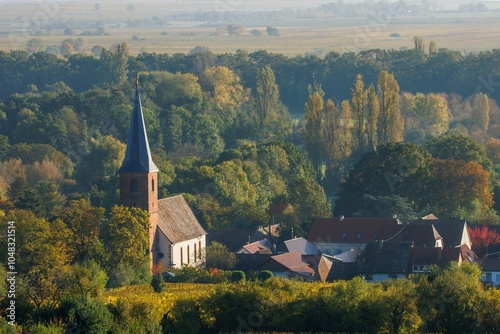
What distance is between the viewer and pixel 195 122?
356 feet

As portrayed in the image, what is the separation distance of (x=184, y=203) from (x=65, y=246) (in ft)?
33.5

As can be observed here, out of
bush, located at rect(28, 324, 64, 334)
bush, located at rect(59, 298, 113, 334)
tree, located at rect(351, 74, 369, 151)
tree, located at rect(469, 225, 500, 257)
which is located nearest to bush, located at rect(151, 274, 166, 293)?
bush, located at rect(59, 298, 113, 334)

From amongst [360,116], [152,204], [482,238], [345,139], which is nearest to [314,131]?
[345,139]

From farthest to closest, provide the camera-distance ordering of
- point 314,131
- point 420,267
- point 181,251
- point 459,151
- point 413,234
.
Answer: point 314,131, point 459,151, point 413,234, point 181,251, point 420,267

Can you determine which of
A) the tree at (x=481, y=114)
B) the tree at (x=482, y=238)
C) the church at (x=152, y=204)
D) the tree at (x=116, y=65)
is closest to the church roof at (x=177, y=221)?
the church at (x=152, y=204)

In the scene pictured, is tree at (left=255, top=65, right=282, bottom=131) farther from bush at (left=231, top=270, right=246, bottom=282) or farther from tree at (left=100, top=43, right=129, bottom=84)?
bush at (left=231, top=270, right=246, bottom=282)

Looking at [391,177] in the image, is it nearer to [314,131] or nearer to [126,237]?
[314,131]

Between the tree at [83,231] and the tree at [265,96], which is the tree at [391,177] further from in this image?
the tree at [265,96]

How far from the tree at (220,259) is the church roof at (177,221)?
1.20 m

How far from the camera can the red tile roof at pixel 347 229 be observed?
73.1 meters

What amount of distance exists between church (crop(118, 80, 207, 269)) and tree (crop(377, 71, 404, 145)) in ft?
90.0

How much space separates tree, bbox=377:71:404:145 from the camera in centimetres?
9625

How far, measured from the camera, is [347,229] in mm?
73750

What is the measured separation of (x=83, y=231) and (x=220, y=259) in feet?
24.1
